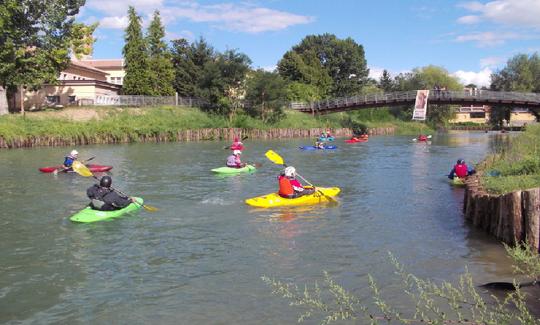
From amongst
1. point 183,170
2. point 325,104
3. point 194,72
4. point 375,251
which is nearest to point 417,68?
point 325,104

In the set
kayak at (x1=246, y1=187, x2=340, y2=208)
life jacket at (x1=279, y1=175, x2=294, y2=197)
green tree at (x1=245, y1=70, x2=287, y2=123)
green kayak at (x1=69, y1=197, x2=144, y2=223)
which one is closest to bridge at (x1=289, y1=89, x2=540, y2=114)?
green tree at (x1=245, y1=70, x2=287, y2=123)

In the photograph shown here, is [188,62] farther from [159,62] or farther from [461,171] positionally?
[461,171]

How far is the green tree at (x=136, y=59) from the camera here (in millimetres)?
57656

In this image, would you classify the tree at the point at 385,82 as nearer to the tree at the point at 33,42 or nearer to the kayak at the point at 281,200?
the tree at the point at 33,42

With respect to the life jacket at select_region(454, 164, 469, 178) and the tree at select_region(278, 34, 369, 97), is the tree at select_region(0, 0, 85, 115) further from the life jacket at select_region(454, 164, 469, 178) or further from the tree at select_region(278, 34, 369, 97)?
the tree at select_region(278, 34, 369, 97)

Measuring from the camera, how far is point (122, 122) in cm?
4659

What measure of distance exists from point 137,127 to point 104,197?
3310 centimetres

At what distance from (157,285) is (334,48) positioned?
299ft

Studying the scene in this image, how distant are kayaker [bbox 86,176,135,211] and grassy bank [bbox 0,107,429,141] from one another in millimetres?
27937

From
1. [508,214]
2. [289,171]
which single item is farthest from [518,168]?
[289,171]

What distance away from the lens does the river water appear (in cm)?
798

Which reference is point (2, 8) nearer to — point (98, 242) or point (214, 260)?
point (98, 242)

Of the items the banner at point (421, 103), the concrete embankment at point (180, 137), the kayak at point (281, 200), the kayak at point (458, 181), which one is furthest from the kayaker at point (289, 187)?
the banner at point (421, 103)

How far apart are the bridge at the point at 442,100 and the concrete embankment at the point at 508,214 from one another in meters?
41.8
